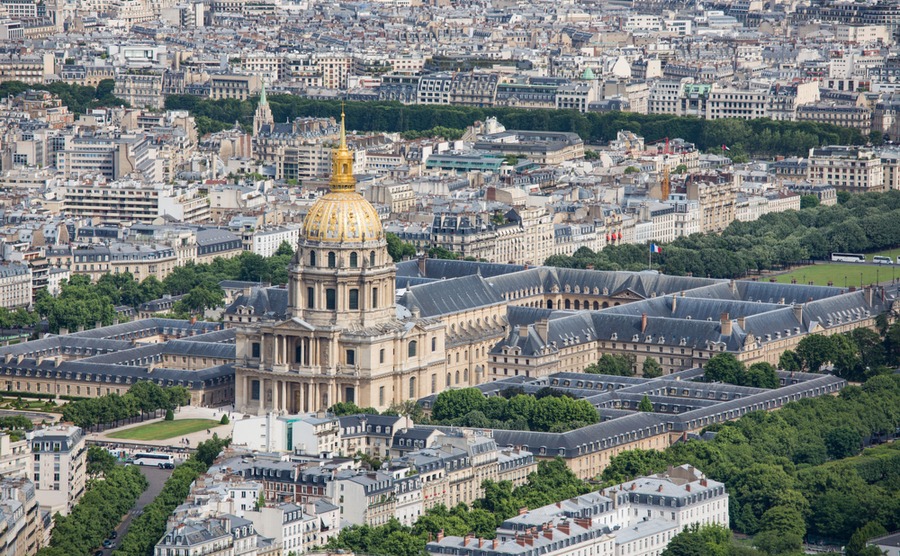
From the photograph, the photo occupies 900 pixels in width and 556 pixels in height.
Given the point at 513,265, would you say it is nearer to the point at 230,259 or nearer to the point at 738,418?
the point at 230,259

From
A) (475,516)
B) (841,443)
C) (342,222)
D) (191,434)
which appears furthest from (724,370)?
(475,516)

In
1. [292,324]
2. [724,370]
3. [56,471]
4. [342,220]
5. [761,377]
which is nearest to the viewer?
[56,471]

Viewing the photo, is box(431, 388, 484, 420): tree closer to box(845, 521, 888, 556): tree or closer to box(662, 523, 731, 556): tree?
box(662, 523, 731, 556): tree

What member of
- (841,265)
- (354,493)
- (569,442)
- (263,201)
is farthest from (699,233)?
(354,493)

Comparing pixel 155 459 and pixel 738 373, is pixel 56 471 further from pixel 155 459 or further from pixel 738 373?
pixel 738 373

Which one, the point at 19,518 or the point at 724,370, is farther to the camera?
the point at 724,370

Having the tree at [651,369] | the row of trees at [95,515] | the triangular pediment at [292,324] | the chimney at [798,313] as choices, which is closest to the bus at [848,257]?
the chimney at [798,313]

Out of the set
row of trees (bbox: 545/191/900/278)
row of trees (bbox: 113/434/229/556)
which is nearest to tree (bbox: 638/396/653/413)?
row of trees (bbox: 113/434/229/556)
